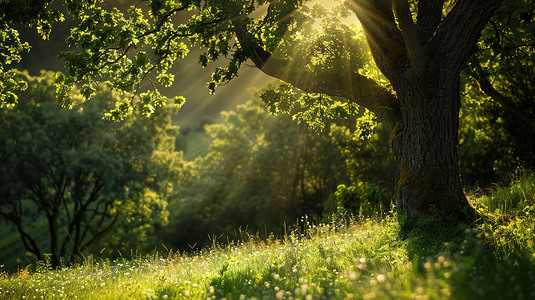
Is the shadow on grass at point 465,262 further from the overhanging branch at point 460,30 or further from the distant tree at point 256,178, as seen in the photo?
the distant tree at point 256,178

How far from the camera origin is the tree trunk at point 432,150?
23.5 ft

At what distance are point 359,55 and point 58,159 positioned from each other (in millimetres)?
20038

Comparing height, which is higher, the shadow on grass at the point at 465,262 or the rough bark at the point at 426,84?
the rough bark at the point at 426,84

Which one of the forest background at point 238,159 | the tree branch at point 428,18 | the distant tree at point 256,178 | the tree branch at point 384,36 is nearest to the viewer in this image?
the tree branch at point 384,36

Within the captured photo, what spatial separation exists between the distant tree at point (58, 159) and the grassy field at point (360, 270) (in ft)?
51.6

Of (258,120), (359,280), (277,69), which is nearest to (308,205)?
(258,120)

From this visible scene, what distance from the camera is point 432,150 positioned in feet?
23.9

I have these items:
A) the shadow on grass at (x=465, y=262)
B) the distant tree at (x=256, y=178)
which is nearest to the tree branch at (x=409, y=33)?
the shadow on grass at (x=465, y=262)

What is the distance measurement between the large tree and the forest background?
1436 mm

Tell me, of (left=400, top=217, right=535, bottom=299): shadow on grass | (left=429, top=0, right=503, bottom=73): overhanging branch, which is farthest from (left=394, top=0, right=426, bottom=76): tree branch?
(left=400, top=217, right=535, bottom=299): shadow on grass

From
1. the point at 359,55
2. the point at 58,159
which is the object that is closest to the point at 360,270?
the point at 359,55

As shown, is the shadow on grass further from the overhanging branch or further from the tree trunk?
the overhanging branch

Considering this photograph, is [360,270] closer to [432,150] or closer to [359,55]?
[432,150]

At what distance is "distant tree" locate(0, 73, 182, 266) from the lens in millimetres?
21531
